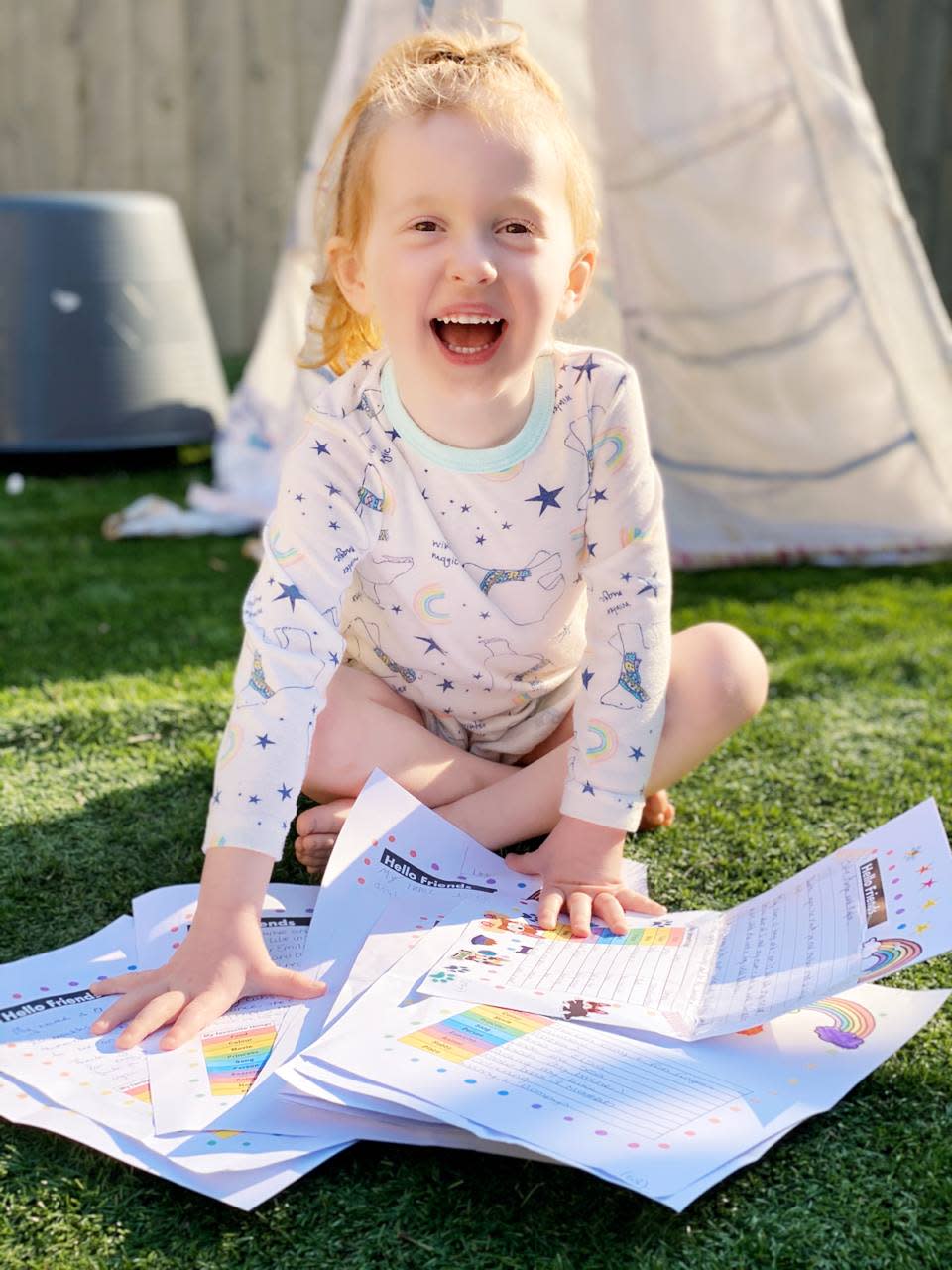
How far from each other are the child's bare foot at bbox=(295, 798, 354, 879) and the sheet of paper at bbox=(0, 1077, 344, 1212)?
37 centimetres

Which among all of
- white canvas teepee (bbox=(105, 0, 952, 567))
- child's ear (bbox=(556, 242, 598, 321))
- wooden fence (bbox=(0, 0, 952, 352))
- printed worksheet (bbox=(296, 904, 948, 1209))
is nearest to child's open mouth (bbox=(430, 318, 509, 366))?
child's ear (bbox=(556, 242, 598, 321))

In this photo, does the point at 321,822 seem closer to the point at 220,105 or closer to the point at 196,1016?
the point at 196,1016

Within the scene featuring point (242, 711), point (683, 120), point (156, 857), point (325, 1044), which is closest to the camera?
point (325, 1044)

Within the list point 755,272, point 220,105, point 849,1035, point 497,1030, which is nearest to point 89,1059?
point 497,1030

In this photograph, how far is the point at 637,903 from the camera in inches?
41.4

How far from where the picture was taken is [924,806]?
1.01 meters

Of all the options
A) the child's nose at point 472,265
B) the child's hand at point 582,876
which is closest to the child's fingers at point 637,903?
the child's hand at point 582,876

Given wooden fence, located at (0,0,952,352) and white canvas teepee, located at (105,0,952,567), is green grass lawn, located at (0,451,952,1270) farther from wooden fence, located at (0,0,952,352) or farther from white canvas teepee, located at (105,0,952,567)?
wooden fence, located at (0,0,952,352)

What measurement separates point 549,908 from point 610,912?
0.15ft

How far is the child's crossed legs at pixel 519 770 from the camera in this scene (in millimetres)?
1193

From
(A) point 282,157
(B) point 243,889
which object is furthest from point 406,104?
(A) point 282,157

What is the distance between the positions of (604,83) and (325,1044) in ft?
5.94

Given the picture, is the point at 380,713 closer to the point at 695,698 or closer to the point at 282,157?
the point at 695,698

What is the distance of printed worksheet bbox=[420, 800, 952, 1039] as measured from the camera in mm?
855
